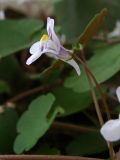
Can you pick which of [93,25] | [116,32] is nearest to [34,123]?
[93,25]

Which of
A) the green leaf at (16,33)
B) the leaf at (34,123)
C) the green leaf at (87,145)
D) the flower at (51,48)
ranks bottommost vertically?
the green leaf at (87,145)

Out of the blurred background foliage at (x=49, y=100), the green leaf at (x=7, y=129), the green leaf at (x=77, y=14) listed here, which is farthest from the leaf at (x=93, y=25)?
the green leaf at (x=77, y=14)

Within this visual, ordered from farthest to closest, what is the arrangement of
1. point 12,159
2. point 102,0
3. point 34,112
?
point 102,0 → point 34,112 → point 12,159

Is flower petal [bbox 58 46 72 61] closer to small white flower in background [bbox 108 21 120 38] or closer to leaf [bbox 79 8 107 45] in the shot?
leaf [bbox 79 8 107 45]

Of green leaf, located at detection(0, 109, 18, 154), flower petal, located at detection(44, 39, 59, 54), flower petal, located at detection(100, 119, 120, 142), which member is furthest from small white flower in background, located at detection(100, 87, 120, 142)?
green leaf, located at detection(0, 109, 18, 154)

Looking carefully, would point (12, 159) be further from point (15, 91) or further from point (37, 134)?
point (15, 91)

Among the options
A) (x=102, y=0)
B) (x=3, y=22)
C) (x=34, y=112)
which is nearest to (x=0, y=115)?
(x=34, y=112)

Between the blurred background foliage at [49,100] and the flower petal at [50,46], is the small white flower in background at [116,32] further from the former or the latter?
the flower petal at [50,46]
